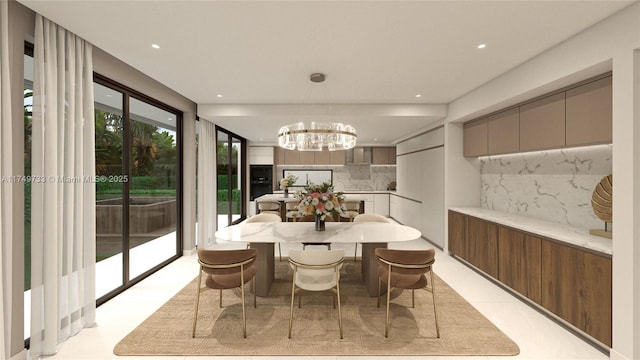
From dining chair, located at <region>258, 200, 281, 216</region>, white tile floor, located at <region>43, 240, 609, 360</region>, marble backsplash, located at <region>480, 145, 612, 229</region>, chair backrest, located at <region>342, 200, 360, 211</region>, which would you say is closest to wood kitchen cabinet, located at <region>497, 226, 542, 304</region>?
white tile floor, located at <region>43, 240, 609, 360</region>

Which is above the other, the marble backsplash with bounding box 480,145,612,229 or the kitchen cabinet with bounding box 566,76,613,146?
the kitchen cabinet with bounding box 566,76,613,146

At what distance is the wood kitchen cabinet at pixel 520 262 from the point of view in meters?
2.58

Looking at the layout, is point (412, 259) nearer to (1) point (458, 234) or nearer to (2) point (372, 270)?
(2) point (372, 270)

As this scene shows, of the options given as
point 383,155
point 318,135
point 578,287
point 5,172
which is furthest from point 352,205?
point 5,172

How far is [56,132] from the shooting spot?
2033mm

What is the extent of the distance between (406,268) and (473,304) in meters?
1.20

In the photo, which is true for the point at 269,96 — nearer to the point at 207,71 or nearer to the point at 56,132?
the point at 207,71

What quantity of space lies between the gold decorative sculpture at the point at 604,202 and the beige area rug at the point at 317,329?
127 centimetres

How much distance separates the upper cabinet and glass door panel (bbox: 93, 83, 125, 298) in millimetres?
4780

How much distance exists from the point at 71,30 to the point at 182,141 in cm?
225

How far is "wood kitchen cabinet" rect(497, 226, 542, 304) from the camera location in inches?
102

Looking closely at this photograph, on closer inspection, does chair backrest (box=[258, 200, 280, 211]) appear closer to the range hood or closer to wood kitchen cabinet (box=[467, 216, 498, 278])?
the range hood

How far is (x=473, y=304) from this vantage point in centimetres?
277

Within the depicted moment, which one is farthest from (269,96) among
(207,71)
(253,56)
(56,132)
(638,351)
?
(638,351)
